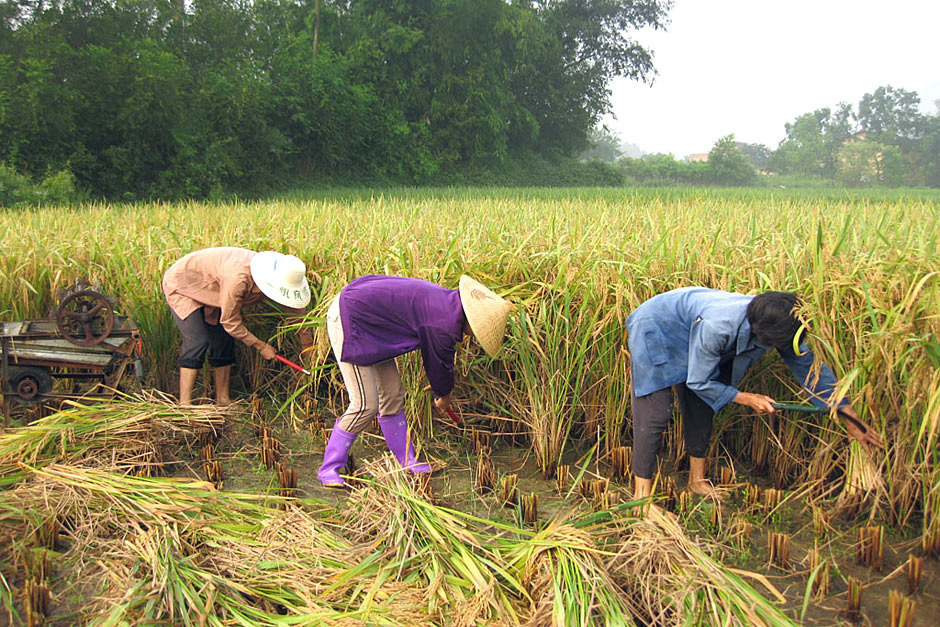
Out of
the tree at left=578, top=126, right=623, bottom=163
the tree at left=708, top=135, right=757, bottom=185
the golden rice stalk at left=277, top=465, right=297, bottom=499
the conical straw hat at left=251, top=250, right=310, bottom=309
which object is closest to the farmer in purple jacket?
the golden rice stalk at left=277, top=465, right=297, bottom=499

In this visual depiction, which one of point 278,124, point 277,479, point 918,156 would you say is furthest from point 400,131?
point 918,156

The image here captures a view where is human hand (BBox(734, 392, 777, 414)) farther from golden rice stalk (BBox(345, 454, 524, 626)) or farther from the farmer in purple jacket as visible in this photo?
golden rice stalk (BBox(345, 454, 524, 626))

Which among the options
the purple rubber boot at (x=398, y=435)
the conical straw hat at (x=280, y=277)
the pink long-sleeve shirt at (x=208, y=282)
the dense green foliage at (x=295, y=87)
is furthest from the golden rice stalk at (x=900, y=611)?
the dense green foliage at (x=295, y=87)

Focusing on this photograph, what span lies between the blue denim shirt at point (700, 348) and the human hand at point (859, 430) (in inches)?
3.8

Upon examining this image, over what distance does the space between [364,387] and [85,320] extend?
1713mm

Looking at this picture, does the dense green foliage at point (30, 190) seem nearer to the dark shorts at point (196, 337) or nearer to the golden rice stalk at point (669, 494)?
the dark shorts at point (196, 337)

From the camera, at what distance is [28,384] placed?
11.6ft

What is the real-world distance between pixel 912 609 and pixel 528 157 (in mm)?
29916

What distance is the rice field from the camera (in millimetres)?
2121

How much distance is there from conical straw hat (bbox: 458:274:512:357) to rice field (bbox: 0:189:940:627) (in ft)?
1.64

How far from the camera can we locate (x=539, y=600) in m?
2.06

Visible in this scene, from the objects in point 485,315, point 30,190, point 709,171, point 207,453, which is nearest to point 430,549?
point 485,315

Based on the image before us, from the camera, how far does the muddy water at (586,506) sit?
228 centimetres

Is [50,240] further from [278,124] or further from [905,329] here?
[278,124]
